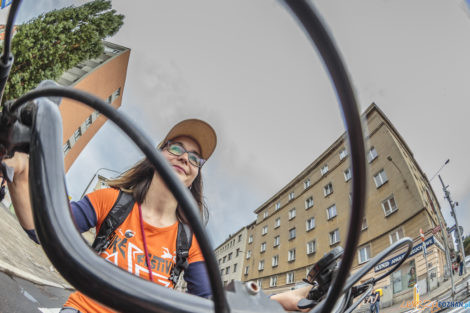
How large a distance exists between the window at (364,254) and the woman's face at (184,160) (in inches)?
14.9

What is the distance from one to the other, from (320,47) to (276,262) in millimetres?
529

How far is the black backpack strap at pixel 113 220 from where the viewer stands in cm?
29

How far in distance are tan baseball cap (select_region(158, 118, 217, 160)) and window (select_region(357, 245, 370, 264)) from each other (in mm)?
370

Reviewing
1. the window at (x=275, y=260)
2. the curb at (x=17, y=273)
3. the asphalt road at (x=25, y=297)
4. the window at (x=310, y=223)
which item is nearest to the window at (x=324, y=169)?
the window at (x=310, y=223)

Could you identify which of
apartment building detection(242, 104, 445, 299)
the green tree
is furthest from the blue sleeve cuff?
the green tree

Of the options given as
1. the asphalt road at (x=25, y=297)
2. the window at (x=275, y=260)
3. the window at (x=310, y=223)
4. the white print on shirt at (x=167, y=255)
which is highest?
the window at (x=310, y=223)

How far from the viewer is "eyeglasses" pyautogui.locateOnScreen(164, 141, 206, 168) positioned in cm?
41

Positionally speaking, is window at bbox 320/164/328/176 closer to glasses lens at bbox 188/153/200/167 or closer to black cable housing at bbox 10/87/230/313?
glasses lens at bbox 188/153/200/167

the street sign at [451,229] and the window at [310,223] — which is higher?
the window at [310,223]

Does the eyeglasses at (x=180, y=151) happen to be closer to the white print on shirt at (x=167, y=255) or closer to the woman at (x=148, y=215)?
the woman at (x=148, y=215)

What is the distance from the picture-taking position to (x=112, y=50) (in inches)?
33.4

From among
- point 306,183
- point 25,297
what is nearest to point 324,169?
point 306,183

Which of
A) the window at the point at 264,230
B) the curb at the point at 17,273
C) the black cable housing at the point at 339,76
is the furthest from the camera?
the curb at the point at 17,273

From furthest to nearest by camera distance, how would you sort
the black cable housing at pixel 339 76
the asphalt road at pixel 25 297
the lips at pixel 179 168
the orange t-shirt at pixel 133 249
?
the asphalt road at pixel 25 297
the lips at pixel 179 168
the orange t-shirt at pixel 133 249
the black cable housing at pixel 339 76
